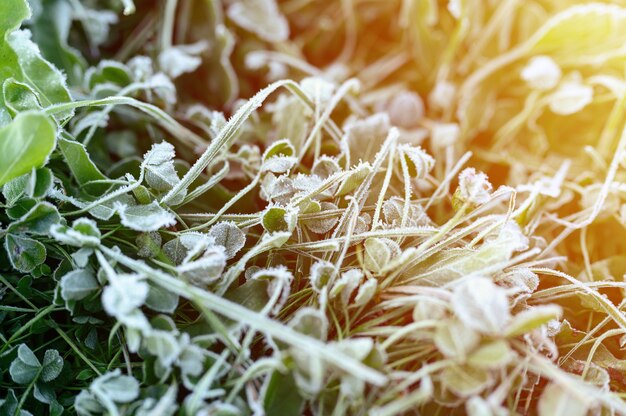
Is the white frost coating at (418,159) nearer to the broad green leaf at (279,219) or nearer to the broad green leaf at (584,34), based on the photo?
the broad green leaf at (279,219)

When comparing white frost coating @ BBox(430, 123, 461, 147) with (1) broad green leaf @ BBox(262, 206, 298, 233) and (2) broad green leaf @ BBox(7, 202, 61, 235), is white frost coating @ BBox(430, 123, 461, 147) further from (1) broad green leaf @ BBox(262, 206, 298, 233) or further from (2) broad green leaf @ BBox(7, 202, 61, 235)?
(2) broad green leaf @ BBox(7, 202, 61, 235)

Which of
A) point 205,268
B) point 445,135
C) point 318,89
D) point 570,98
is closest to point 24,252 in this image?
point 205,268

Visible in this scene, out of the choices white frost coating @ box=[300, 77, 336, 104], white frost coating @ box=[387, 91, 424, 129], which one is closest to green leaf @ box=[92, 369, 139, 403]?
white frost coating @ box=[300, 77, 336, 104]

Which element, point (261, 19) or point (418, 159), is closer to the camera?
point (418, 159)

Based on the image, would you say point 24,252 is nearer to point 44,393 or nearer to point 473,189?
point 44,393

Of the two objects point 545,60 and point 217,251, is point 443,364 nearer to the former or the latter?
point 217,251

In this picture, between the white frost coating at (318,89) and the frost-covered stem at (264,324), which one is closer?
the frost-covered stem at (264,324)

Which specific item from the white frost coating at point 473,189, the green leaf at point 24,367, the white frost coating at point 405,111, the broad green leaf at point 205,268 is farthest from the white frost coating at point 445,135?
the green leaf at point 24,367
